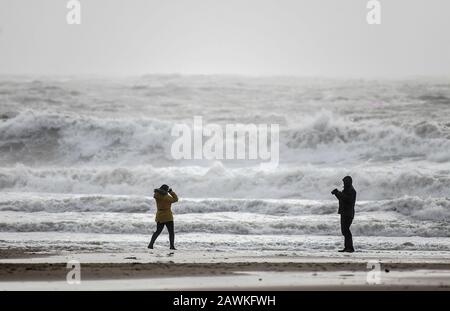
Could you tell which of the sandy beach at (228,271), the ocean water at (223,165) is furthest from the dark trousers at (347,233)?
the ocean water at (223,165)

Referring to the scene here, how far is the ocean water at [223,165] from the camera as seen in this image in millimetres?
21188

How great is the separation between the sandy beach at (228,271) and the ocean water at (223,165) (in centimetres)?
173

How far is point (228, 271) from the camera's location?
14.1m

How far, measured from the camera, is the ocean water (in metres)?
21.2

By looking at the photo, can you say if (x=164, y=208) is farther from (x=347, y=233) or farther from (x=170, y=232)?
(x=347, y=233)

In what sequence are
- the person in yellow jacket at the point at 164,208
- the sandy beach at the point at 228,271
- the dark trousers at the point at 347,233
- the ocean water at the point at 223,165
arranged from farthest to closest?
the ocean water at the point at 223,165 → the person in yellow jacket at the point at 164,208 → the dark trousers at the point at 347,233 → the sandy beach at the point at 228,271

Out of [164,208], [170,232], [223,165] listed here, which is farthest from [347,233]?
[223,165]

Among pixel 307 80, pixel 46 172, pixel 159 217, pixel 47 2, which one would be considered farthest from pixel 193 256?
pixel 47 2

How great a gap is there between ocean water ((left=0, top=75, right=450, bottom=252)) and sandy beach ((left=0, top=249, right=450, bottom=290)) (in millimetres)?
1732

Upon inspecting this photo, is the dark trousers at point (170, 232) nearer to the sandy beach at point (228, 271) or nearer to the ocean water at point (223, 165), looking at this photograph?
the ocean water at point (223, 165)

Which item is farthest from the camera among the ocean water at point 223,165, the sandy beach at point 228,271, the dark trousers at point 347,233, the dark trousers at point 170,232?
the ocean water at point 223,165

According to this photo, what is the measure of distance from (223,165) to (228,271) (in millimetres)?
20578

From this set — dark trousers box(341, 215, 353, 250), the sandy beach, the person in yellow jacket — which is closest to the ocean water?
the person in yellow jacket
